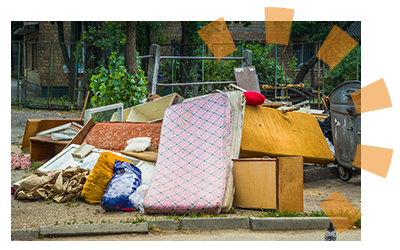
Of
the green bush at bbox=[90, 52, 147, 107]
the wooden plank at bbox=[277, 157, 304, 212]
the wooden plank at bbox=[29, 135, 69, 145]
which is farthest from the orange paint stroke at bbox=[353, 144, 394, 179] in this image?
the wooden plank at bbox=[29, 135, 69, 145]

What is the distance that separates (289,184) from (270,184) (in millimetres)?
236

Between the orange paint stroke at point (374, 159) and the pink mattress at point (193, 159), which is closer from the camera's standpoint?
the pink mattress at point (193, 159)

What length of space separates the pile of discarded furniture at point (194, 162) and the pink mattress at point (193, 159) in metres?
0.01

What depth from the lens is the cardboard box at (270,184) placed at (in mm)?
4816

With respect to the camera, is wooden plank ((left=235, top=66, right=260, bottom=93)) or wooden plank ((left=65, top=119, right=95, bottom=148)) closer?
wooden plank ((left=65, top=119, right=95, bottom=148))

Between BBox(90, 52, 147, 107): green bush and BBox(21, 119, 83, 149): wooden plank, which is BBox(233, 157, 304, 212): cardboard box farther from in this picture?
BBox(21, 119, 83, 149): wooden plank

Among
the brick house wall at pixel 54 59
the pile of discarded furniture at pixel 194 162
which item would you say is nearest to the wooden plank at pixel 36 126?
the pile of discarded furniture at pixel 194 162

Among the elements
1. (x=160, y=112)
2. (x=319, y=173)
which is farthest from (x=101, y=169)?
(x=319, y=173)

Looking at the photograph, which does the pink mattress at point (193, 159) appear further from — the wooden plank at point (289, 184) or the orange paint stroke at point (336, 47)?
the orange paint stroke at point (336, 47)

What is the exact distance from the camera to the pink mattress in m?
4.68

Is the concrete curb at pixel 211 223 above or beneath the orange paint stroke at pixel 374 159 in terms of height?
beneath

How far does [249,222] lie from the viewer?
4.41 metres

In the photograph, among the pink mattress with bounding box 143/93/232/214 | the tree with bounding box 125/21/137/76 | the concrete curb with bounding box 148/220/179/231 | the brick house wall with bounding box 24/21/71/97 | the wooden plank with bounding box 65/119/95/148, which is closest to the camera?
the concrete curb with bounding box 148/220/179/231

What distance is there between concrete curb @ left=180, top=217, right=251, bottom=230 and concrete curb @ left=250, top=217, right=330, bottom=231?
0.13m
